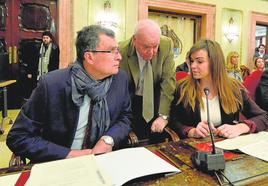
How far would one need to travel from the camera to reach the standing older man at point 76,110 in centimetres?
144

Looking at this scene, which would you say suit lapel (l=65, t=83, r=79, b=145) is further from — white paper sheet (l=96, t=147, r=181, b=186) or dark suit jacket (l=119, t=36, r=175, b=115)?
dark suit jacket (l=119, t=36, r=175, b=115)

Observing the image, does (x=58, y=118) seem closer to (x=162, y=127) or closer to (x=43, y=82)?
(x=43, y=82)

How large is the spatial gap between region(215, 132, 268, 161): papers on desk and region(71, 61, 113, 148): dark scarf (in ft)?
2.18

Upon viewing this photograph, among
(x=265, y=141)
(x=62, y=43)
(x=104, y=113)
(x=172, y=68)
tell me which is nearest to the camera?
(x=265, y=141)

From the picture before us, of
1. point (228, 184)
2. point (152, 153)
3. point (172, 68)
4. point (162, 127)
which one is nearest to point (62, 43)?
point (172, 68)

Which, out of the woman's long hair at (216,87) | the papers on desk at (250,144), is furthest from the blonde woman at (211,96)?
the papers on desk at (250,144)

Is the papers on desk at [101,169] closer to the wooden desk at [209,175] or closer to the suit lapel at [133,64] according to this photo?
the wooden desk at [209,175]

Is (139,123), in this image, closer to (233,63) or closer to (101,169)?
(101,169)

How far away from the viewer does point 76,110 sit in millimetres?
1532

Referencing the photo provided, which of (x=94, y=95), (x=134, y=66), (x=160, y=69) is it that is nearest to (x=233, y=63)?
(x=160, y=69)

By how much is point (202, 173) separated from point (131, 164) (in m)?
0.28

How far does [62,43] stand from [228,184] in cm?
485

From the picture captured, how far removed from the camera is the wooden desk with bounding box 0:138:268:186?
96cm

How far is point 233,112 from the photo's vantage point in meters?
1.88
